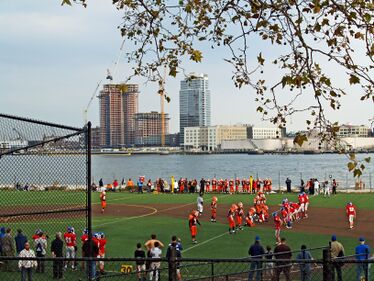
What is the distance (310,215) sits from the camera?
32281 millimetres

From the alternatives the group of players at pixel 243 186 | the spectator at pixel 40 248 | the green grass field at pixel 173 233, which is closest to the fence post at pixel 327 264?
the spectator at pixel 40 248

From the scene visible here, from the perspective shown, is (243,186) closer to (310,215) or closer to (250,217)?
(310,215)

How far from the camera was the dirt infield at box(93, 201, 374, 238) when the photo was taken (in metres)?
26.4

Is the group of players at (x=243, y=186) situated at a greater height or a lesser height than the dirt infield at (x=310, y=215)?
greater

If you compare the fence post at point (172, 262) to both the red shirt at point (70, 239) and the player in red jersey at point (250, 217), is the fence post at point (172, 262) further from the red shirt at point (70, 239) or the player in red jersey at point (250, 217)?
the player in red jersey at point (250, 217)

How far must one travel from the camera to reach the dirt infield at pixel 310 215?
86.7 feet

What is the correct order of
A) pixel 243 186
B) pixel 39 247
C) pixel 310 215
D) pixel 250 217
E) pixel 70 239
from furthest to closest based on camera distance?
pixel 243 186 < pixel 310 215 < pixel 250 217 < pixel 70 239 < pixel 39 247

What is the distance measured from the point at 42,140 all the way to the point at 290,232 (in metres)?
18.3

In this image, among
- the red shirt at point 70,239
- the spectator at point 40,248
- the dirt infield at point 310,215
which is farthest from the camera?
the dirt infield at point 310,215

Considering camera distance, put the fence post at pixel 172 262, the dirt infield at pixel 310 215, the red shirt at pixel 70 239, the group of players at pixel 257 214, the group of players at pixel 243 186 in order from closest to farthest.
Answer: the fence post at pixel 172 262 → the red shirt at pixel 70 239 → the group of players at pixel 257 214 → the dirt infield at pixel 310 215 → the group of players at pixel 243 186

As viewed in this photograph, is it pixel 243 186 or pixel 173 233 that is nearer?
pixel 173 233

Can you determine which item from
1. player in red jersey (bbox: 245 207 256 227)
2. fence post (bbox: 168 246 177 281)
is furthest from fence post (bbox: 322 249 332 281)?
player in red jersey (bbox: 245 207 256 227)

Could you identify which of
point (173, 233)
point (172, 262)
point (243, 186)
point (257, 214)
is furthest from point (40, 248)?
point (243, 186)

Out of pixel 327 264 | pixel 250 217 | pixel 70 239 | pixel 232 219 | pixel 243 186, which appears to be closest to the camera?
pixel 327 264
